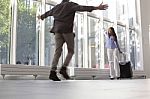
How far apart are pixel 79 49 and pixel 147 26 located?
4.21m

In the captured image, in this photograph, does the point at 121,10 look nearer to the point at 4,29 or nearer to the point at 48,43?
the point at 48,43

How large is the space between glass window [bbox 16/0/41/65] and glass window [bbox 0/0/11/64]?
0.28 meters

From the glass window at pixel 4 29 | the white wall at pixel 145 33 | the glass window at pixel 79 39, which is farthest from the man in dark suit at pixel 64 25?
the white wall at pixel 145 33

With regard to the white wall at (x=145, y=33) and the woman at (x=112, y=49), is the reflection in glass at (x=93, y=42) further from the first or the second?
the white wall at (x=145, y=33)

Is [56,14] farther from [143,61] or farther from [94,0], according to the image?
[143,61]

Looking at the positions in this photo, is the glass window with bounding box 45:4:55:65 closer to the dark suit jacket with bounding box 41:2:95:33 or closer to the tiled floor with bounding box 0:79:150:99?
the dark suit jacket with bounding box 41:2:95:33

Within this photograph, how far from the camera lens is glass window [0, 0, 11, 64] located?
581 centimetres

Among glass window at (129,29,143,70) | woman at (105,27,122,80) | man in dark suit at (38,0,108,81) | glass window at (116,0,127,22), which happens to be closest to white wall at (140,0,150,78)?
glass window at (129,29,143,70)

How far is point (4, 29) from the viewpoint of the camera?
19.2ft

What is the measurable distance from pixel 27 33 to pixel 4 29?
0.71 m

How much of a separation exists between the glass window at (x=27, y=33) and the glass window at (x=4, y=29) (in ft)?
0.91

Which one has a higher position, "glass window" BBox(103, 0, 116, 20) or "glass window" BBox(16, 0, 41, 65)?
"glass window" BBox(103, 0, 116, 20)

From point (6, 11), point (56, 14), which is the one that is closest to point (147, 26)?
point (6, 11)

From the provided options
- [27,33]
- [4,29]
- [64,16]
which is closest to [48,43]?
A: [27,33]
